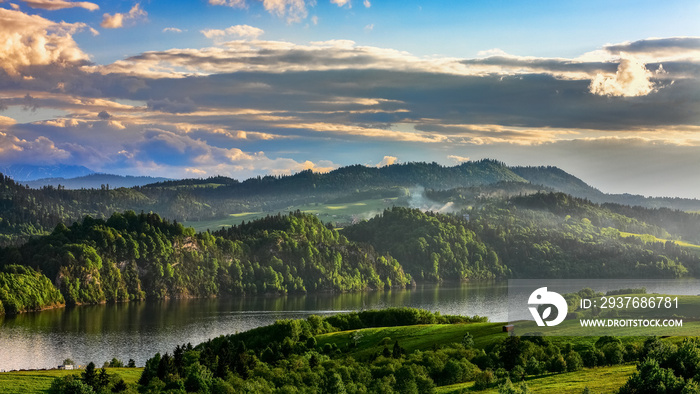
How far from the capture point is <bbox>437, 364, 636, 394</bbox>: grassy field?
75412 millimetres

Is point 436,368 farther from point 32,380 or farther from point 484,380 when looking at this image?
point 32,380

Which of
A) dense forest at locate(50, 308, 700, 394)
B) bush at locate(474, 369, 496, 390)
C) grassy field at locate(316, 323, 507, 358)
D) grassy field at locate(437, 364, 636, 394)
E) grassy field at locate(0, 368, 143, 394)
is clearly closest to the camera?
dense forest at locate(50, 308, 700, 394)

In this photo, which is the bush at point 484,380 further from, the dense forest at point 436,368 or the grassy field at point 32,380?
the grassy field at point 32,380

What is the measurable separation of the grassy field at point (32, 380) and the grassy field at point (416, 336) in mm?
37076

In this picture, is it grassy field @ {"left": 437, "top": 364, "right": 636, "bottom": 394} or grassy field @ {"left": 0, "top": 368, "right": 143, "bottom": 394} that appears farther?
grassy field @ {"left": 0, "top": 368, "right": 143, "bottom": 394}

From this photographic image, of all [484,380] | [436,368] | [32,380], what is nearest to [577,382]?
[484,380]

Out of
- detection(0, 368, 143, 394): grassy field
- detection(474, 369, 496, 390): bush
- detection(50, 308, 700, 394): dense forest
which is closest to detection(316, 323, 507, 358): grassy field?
detection(50, 308, 700, 394): dense forest

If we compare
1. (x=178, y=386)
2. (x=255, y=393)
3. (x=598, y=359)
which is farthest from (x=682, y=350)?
(x=178, y=386)

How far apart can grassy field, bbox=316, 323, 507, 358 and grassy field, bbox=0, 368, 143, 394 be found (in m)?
37.1

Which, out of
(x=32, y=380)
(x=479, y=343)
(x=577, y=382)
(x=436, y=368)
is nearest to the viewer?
(x=577, y=382)

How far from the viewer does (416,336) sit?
13912 centimetres

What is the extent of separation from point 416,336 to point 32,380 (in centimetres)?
6397

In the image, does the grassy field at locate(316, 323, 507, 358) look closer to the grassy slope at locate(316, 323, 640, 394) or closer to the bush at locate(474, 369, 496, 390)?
the grassy slope at locate(316, 323, 640, 394)

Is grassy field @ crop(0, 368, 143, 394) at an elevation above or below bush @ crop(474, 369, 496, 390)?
below
